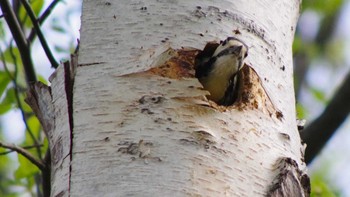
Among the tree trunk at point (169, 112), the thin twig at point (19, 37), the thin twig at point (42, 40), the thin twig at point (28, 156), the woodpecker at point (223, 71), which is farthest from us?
the thin twig at point (19, 37)

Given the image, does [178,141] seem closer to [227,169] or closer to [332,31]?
[227,169]

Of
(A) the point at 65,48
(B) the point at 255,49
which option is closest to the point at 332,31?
(A) the point at 65,48

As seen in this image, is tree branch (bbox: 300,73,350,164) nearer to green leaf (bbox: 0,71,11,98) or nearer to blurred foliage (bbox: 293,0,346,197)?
blurred foliage (bbox: 293,0,346,197)

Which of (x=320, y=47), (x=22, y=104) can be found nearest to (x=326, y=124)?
(x=22, y=104)

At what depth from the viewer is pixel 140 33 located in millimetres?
1942

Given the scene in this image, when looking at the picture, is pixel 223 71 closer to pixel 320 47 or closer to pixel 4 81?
pixel 4 81

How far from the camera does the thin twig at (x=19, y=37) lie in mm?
2777

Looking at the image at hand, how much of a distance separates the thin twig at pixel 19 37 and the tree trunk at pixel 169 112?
0.77 metres

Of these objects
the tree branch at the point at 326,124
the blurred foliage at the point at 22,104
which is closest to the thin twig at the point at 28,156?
the blurred foliage at the point at 22,104

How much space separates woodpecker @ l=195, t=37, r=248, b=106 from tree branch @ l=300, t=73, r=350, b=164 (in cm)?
135

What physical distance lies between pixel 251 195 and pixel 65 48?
2.32 meters

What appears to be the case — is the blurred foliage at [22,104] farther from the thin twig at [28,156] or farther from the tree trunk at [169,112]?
the tree trunk at [169,112]

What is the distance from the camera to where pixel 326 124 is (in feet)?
11.2

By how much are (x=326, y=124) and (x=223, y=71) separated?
1427 millimetres
